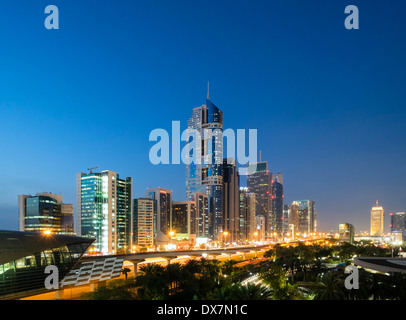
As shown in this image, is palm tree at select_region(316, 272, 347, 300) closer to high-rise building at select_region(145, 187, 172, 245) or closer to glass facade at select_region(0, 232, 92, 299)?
glass facade at select_region(0, 232, 92, 299)

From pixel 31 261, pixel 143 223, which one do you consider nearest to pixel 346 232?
pixel 143 223

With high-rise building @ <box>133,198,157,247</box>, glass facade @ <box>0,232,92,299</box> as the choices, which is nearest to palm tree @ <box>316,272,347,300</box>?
glass facade @ <box>0,232,92,299</box>

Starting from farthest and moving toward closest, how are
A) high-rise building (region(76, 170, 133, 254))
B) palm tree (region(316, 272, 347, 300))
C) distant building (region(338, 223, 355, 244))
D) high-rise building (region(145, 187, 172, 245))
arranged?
high-rise building (region(145, 187, 172, 245)) < distant building (region(338, 223, 355, 244)) < high-rise building (region(76, 170, 133, 254)) < palm tree (region(316, 272, 347, 300))

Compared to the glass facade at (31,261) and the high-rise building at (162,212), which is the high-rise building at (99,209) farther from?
the glass facade at (31,261)

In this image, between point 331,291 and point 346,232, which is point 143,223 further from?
point 331,291
